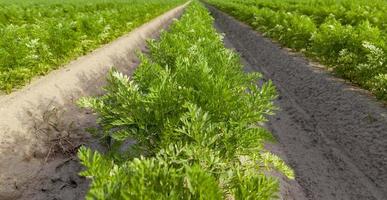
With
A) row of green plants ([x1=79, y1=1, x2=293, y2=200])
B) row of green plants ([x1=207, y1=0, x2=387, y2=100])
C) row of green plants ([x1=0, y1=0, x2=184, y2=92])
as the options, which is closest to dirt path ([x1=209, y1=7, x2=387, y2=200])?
row of green plants ([x1=207, y1=0, x2=387, y2=100])

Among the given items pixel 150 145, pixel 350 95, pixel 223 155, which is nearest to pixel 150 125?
pixel 150 145

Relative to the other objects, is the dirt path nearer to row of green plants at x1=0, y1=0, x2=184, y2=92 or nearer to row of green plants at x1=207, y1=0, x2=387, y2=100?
row of green plants at x1=207, y1=0, x2=387, y2=100

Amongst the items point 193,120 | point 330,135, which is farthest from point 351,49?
point 193,120

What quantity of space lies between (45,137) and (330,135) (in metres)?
4.69

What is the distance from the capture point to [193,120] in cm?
405

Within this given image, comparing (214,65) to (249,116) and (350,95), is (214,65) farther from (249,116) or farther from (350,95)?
(350,95)

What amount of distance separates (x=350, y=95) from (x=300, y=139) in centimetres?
158

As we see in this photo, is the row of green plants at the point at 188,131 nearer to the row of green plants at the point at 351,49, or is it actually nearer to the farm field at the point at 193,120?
the farm field at the point at 193,120

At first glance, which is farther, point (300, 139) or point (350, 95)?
point (350, 95)

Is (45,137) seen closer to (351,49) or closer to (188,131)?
(188,131)

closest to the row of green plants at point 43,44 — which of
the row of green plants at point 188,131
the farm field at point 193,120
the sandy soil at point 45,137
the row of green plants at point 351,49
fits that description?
the farm field at point 193,120

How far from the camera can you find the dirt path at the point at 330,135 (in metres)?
5.77

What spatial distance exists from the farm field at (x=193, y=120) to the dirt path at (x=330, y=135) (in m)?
0.03

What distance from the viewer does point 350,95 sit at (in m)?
8.15
